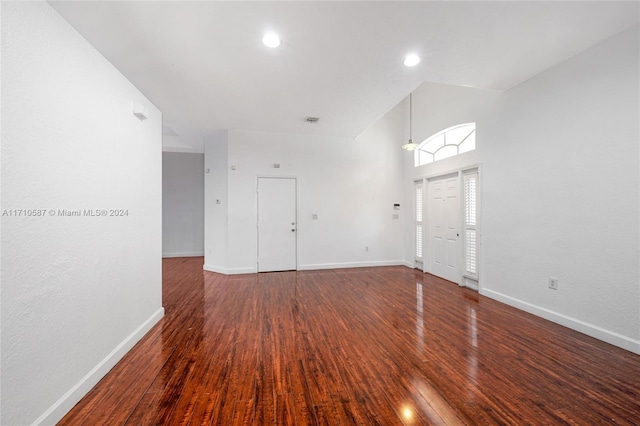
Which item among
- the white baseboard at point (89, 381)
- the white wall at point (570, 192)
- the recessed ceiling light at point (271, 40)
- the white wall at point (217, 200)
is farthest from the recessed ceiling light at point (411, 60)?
the white baseboard at point (89, 381)

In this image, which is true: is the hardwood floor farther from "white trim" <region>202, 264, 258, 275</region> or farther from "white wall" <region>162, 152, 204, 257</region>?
"white wall" <region>162, 152, 204, 257</region>

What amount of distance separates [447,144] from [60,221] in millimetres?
5267

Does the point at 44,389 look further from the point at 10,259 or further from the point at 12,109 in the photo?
the point at 12,109

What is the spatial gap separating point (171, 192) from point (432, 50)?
7.46m

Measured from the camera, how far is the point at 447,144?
475 centimetres

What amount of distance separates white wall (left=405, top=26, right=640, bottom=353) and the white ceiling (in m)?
0.33

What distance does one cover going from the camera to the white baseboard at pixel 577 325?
2326mm

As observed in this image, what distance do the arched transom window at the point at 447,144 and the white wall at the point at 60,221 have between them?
4.65 metres

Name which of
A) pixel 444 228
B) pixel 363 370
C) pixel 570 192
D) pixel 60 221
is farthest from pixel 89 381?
pixel 444 228

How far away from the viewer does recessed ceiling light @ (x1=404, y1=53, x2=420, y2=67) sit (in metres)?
2.69

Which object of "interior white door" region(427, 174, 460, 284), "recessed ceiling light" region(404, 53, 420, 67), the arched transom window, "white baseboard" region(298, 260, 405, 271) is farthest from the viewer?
"white baseboard" region(298, 260, 405, 271)

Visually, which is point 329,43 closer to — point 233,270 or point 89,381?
point 89,381

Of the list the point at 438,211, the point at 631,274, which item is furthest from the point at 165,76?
the point at 631,274

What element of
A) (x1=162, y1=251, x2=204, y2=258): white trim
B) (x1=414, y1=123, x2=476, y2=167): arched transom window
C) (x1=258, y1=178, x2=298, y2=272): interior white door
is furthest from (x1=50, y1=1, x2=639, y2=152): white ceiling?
(x1=162, y1=251, x2=204, y2=258): white trim
